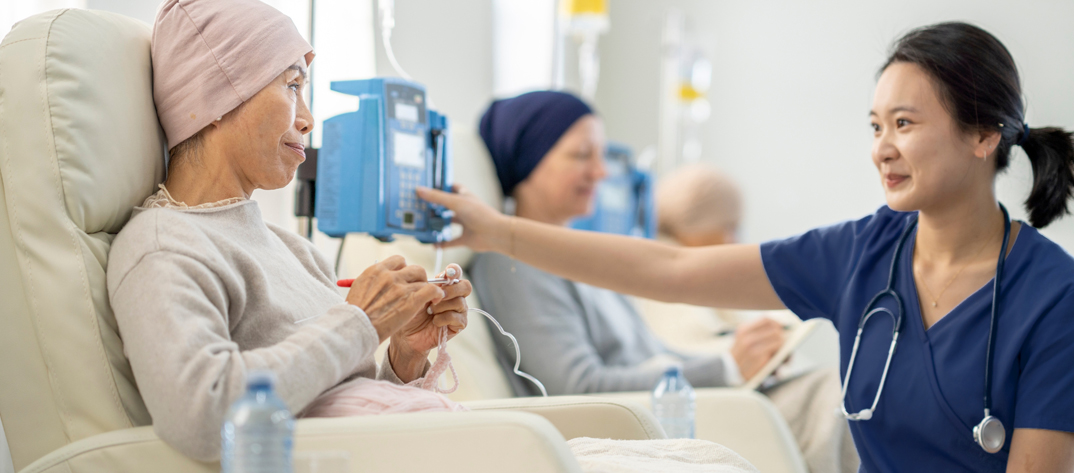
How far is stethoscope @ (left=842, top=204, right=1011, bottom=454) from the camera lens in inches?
49.4

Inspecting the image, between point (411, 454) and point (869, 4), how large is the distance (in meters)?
3.19

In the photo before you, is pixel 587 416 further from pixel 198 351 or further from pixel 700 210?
pixel 700 210

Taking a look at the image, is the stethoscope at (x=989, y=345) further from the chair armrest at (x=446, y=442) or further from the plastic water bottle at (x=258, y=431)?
the plastic water bottle at (x=258, y=431)

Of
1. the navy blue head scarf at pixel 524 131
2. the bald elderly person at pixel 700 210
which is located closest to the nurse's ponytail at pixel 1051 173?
the navy blue head scarf at pixel 524 131

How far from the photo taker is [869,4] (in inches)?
136

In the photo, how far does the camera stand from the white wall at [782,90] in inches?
138

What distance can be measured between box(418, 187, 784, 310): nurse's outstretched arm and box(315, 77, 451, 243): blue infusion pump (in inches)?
2.4

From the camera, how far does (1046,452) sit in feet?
3.94

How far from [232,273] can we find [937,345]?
1065 mm

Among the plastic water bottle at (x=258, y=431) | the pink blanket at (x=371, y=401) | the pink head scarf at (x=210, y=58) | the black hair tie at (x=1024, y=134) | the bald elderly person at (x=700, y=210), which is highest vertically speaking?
the pink head scarf at (x=210, y=58)

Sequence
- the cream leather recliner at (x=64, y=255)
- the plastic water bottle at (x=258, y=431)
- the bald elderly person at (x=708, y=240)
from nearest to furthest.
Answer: the plastic water bottle at (x=258, y=431)
the cream leather recliner at (x=64, y=255)
the bald elderly person at (x=708, y=240)

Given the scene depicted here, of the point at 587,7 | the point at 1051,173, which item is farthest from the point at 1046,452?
the point at 587,7

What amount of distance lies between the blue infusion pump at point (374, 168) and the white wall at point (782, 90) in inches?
79.3

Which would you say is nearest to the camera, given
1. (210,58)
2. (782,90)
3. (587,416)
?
(210,58)
